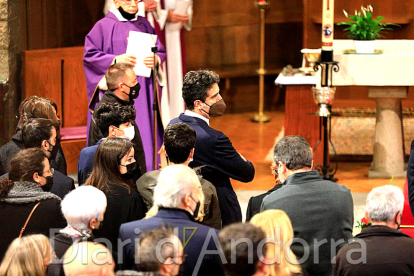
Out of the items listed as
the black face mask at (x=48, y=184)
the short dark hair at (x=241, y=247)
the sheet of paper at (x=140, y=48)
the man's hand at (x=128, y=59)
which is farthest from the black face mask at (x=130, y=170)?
the sheet of paper at (x=140, y=48)

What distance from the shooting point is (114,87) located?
5004 mm

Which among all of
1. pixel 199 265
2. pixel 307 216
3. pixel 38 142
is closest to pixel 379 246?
pixel 307 216

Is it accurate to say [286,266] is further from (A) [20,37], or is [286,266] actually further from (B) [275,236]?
(A) [20,37]

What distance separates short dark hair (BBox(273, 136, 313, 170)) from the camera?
3467 millimetres

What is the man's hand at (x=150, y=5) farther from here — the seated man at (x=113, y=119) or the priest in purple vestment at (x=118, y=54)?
the seated man at (x=113, y=119)

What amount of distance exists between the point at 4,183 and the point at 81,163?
31.8 inches

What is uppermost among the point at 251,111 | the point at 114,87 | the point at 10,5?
the point at 10,5

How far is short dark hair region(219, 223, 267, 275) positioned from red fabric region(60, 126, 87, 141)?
15.9 ft

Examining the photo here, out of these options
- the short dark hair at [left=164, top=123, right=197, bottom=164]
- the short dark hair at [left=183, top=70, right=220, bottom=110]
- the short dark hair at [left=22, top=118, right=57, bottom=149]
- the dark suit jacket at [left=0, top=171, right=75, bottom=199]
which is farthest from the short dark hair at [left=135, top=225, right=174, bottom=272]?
the short dark hair at [left=22, top=118, right=57, bottom=149]

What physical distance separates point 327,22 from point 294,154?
126 inches

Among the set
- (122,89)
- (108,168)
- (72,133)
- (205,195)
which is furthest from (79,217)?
(72,133)

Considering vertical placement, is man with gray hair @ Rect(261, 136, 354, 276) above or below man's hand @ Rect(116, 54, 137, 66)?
below

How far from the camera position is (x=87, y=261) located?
2.68 meters

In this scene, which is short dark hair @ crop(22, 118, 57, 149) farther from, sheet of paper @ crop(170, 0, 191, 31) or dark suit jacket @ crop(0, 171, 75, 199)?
sheet of paper @ crop(170, 0, 191, 31)
